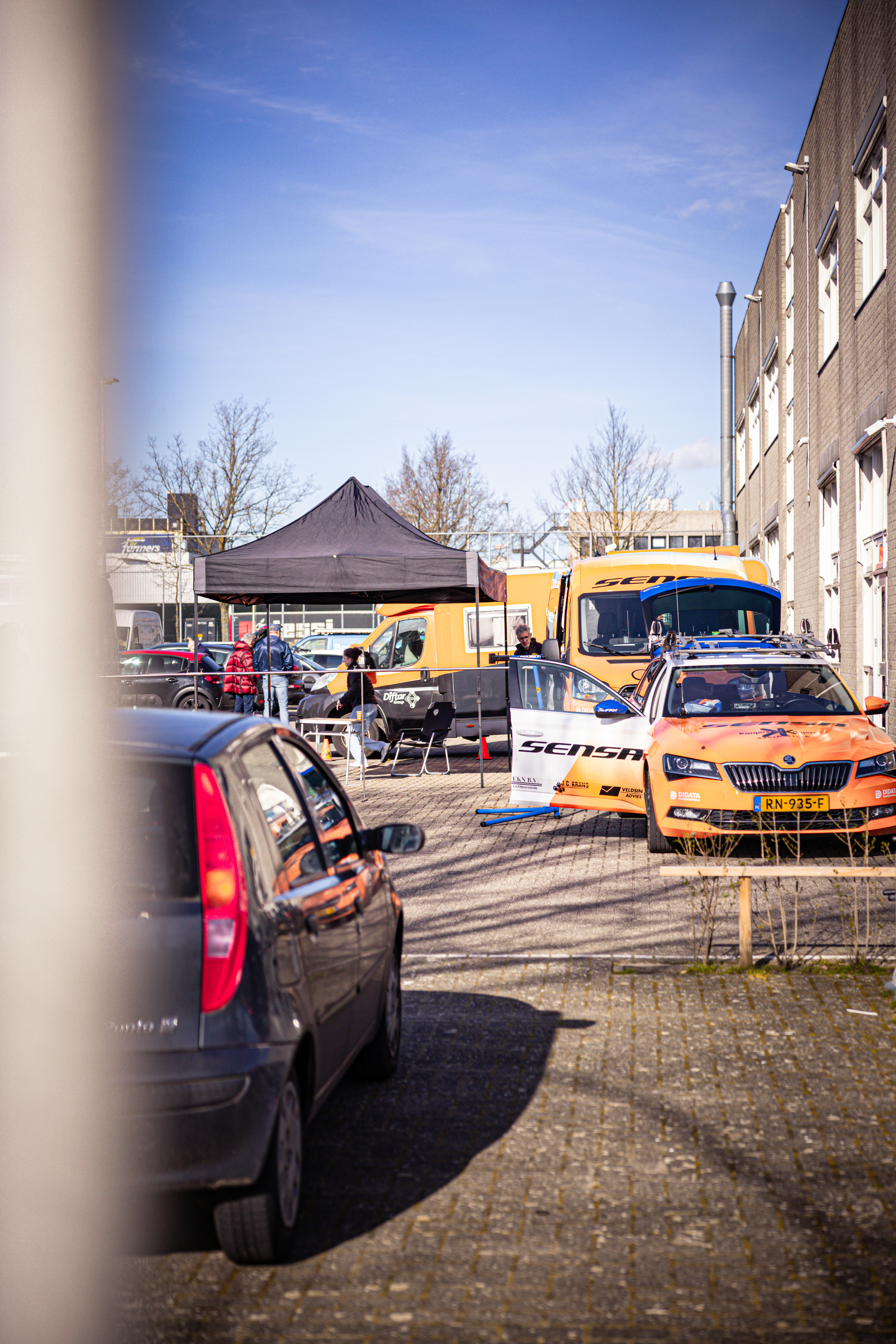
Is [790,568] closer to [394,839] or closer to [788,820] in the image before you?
[788,820]

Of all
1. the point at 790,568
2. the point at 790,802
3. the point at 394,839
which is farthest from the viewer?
the point at 790,568

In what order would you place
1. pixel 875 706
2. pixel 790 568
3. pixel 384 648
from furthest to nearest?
pixel 790 568 < pixel 384 648 < pixel 875 706

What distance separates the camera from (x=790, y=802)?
927 cm

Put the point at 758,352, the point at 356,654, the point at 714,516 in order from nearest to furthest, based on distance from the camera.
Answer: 1. the point at 356,654
2. the point at 758,352
3. the point at 714,516

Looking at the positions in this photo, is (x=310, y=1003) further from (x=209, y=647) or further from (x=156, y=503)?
(x=209, y=647)

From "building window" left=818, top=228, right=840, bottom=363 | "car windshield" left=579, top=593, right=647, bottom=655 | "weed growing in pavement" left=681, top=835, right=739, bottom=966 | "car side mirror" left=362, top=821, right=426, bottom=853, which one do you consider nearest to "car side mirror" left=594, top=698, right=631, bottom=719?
"weed growing in pavement" left=681, top=835, right=739, bottom=966

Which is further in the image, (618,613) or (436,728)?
(618,613)

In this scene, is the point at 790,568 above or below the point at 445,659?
above

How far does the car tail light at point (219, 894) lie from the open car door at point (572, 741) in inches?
286

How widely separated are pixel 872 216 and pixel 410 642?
9.24m

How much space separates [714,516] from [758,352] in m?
55.3

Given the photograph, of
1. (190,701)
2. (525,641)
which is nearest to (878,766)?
(525,641)

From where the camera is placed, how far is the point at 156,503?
69.1 inches

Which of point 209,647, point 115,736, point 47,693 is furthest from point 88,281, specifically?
point 209,647
